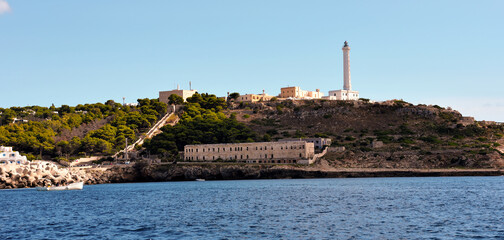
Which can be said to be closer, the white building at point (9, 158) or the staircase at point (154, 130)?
the white building at point (9, 158)

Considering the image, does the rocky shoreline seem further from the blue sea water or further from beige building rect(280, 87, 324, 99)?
beige building rect(280, 87, 324, 99)

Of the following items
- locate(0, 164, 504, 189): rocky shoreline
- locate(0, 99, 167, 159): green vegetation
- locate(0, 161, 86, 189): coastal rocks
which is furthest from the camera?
locate(0, 99, 167, 159): green vegetation

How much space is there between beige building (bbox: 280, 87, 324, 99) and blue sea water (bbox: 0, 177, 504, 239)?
372 ft

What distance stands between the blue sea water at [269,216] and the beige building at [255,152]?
150 feet

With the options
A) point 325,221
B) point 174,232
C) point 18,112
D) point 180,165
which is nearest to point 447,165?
point 180,165

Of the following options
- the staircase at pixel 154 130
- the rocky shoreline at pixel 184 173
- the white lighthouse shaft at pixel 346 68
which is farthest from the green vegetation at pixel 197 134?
the white lighthouse shaft at pixel 346 68

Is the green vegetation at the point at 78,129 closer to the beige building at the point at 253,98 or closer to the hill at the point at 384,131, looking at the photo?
the hill at the point at 384,131

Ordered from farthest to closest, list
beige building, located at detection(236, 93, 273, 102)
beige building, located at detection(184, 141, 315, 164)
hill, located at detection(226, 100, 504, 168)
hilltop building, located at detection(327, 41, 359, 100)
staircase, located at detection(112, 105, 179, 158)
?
1. beige building, located at detection(236, 93, 273, 102)
2. hilltop building, located at detection(327, 41, 359, 100)
3. staircase, located at detection(112, 105, 179, 158)
4. beige building, located at detection(184, 141, 315, 164)
5. hill, located at detection(226, 100, 504, 168)

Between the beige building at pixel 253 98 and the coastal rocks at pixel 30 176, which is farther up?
the beige building at pixel 253 98

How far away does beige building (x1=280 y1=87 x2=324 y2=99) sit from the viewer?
17162 centimetres

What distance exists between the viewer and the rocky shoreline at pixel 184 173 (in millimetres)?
84750

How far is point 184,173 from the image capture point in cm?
10506

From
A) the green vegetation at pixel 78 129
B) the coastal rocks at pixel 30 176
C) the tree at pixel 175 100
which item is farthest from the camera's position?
the tree at pixel 175 100

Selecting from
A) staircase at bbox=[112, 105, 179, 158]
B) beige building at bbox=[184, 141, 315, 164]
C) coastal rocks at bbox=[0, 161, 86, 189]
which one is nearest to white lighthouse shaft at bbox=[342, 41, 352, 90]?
staircase at bbox=[112, 105, 179, 158]
